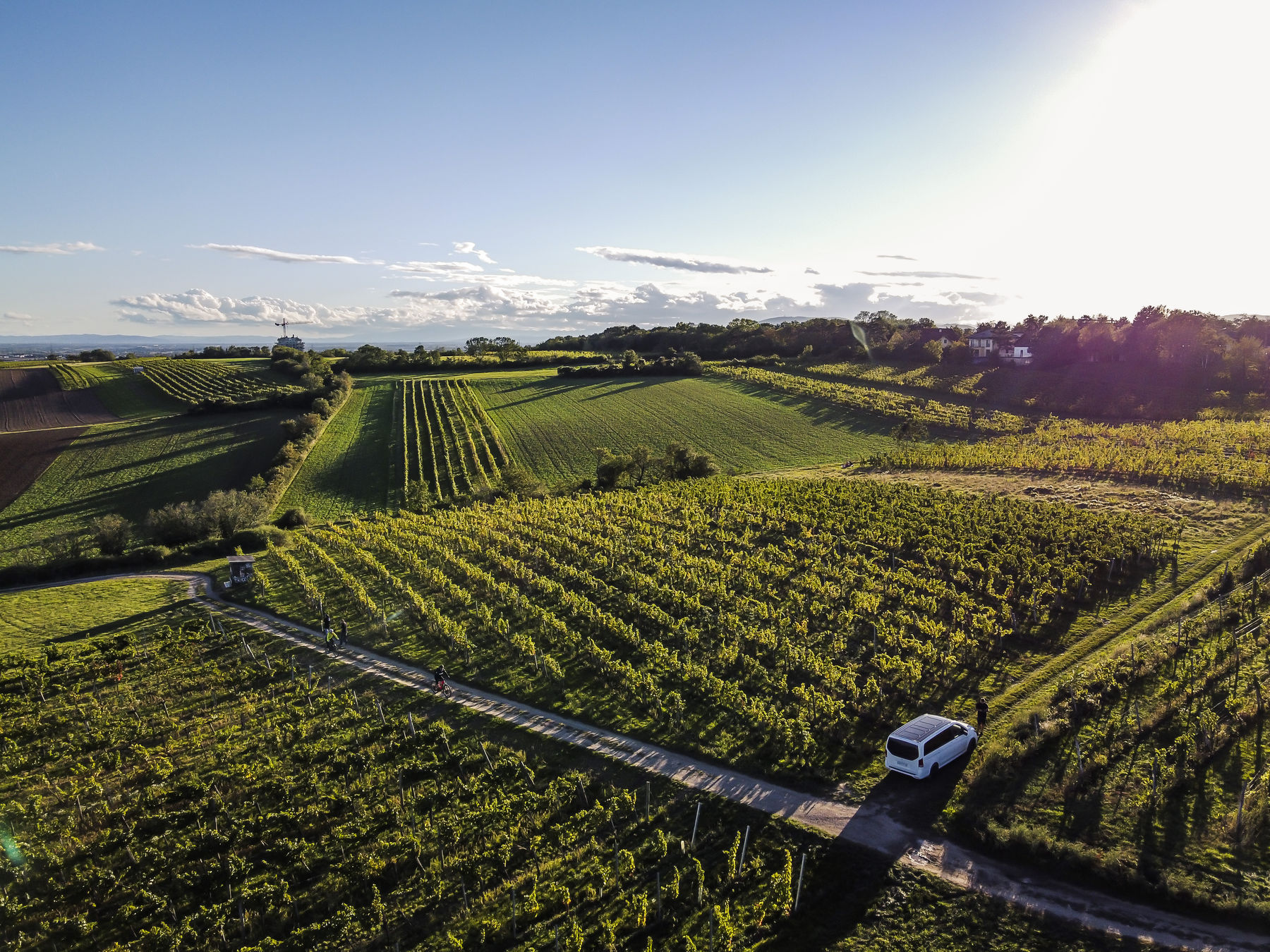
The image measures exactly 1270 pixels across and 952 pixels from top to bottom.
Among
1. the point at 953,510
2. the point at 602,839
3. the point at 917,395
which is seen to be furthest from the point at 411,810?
the point at 917,395

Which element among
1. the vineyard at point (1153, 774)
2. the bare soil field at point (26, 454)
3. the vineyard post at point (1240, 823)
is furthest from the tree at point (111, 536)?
the vineyard post at point (1240, 823)

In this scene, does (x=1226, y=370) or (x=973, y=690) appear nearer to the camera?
(x=973, y=690)

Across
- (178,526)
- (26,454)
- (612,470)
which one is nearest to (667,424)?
(612,470)

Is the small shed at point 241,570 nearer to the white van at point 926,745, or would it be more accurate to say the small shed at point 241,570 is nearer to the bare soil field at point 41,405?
the white van at point 926,745

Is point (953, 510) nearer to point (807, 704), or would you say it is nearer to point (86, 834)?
point (807, 704)

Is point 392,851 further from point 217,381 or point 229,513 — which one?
point 217,381

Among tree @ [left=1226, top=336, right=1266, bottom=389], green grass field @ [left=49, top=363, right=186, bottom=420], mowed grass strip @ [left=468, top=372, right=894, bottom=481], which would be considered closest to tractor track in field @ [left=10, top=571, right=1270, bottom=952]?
mowed grass strip @ [left=468, top=372, right=894, bottom=481]

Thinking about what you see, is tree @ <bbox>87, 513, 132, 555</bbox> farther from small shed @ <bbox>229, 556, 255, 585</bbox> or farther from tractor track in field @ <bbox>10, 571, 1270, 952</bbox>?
tractor track in field @ <bbox>10, 571, 1270, 952</bbox>
